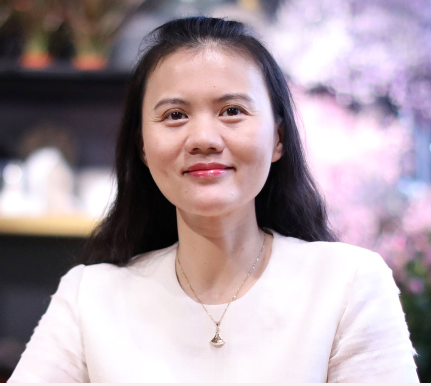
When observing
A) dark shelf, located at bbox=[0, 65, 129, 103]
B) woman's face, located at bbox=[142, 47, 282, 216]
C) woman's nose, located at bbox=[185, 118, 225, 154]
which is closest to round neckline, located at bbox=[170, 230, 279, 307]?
woman's face, located at bbox=[142, 47, 282, 216]

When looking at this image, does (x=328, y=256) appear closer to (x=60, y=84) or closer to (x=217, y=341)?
(x=217, y=341)

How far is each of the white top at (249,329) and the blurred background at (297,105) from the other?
0.69m

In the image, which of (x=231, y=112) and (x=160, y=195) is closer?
(x=231, y=112)

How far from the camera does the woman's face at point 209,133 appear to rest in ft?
3.17

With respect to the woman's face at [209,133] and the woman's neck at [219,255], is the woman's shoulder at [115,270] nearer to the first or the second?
the woman's neck at [219,255]

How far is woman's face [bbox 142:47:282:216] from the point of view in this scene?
0.97 meters

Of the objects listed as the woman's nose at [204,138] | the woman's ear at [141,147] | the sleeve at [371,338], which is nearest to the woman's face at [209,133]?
the woman's nose at [204,138]

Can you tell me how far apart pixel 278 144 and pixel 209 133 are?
237 millimetres

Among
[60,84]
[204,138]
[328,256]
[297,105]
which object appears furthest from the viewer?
[60,84]

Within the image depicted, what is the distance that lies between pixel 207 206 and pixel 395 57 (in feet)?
4.36

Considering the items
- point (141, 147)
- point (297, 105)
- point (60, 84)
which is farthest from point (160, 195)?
point (60, 84)

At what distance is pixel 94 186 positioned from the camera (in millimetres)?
2498

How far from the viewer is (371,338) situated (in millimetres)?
956

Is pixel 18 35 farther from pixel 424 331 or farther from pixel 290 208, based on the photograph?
pixel 424 331
